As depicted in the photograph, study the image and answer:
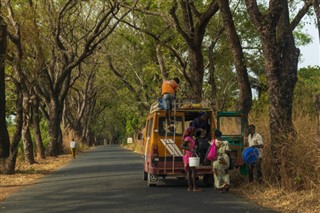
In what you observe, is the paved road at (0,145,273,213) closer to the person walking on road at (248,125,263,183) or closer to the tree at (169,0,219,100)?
the person walking on road at (248,125,263,183)

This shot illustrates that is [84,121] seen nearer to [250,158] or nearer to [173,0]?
[173,0]

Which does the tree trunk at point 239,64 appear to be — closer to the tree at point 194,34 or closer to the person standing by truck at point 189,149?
the person standing by truck at point 189,149

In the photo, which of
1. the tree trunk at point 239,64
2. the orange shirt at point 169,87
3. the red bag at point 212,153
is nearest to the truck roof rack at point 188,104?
the orange shirt at point 169,87

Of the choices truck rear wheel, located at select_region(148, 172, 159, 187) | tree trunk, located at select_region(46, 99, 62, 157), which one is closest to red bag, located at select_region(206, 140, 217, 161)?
truck rear wheel, located at select_region(148, 172, 159, 187)

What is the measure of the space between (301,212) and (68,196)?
5905 millimetres

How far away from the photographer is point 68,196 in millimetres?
13508

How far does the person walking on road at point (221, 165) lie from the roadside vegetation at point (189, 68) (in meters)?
0.60

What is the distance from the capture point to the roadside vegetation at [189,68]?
1308 cm

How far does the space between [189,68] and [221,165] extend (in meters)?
14.3

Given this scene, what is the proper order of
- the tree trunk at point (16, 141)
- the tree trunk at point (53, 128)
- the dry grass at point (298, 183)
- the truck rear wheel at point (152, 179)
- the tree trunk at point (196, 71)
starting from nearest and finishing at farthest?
the dry grass at point (298, 183)
the truck rear wheel at point (152, 179)
the tree trunk at point (16, 141)
the tree trunk at point (196, 71)
the tree trunk at point (53, 128)

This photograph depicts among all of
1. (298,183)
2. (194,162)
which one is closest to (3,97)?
(194,162)

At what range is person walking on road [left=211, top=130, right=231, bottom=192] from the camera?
13.8 m

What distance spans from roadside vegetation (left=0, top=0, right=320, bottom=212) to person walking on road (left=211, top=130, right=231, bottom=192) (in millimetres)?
604

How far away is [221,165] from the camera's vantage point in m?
13.8
